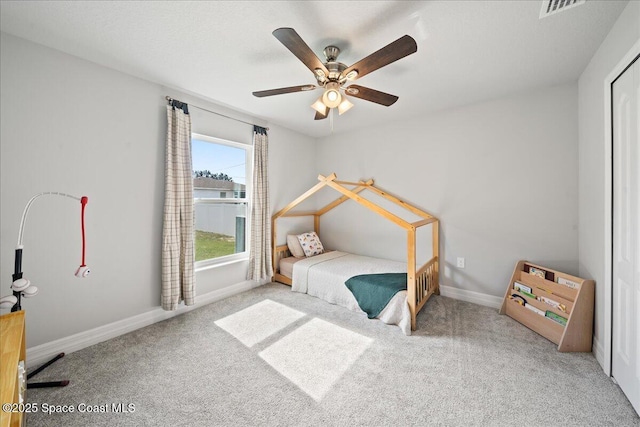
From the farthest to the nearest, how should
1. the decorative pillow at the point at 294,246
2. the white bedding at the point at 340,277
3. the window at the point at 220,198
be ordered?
1. the decorative pillow at the point at 294,246
2. the window at the point at 220,198
3. the white bedding at the point at 340,277

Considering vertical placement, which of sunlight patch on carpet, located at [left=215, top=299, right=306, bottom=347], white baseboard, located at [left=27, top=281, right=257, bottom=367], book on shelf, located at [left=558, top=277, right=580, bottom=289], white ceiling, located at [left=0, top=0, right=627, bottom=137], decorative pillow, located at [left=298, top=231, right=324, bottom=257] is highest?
white ceiling, located at [left=0, top=0, right=627, bottom=137]

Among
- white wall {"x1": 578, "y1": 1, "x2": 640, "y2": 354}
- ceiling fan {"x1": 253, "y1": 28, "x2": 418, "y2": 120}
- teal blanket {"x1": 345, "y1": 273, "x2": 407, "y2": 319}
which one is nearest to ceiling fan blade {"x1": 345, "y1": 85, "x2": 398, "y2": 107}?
ceiling fan {"x1": 253, "y1": 28, "x2": 418, "y2": 120}

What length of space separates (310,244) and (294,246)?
10.0 inches

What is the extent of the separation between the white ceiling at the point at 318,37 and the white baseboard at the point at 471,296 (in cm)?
228

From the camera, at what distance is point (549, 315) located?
86.8 inches

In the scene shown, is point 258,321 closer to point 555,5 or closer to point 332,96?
point 332,96

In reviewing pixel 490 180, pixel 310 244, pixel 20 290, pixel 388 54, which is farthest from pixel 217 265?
pixel 490 180

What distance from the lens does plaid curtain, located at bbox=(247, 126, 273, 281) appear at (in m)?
3.44

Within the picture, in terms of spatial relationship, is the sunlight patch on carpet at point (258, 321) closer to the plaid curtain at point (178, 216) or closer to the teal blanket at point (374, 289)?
the plaid curtain at point (178, 216)

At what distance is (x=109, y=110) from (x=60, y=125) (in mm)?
376

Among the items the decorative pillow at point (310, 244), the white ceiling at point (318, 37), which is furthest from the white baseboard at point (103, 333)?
the white ceiling at point (318, 37)

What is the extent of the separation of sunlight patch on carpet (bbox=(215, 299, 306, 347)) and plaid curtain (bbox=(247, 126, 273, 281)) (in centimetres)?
65

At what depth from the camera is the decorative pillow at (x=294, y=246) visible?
3.84 metres

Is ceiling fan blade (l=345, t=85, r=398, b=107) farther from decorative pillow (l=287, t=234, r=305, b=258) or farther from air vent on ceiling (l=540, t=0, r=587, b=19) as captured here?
decorative pillow (l=287, t=234, r=305, b=258)
